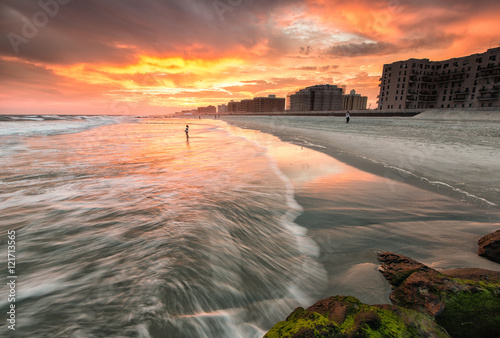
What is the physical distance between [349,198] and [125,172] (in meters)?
9.34

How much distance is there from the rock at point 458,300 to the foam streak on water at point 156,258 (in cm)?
129

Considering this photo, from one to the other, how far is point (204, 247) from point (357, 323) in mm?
2835

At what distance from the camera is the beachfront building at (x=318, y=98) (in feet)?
615

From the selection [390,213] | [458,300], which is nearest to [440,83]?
[390,213]

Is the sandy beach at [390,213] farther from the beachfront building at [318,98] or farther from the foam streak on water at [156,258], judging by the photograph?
the beachfront building at [318,98]

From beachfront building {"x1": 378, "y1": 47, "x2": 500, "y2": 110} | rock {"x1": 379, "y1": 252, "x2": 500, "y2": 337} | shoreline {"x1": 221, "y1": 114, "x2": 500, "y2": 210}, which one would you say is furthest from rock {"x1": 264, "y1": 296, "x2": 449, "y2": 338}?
beachfront building {"x1": 378, "y1": 47, "x2": 500, "y2": 110}

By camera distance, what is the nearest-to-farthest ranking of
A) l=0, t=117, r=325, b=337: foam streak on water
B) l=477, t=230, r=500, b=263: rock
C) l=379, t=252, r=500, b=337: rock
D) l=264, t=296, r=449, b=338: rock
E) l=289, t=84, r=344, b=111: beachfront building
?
l=264, t=296, r=449, b=338: rock → l=379, t=252, r=500, b=337: rock → l=0, t=117, r=325, b=337: foam streak on water → l=477, t=230, r=500, b=263: rock → l=289, t=84, r=344, b=111: beachfront building

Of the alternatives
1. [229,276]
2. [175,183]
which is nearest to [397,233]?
[229,276]

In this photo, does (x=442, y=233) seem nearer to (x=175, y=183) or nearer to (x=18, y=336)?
(x=18, y=336)

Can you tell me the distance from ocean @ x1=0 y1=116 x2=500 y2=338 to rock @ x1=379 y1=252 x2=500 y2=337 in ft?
2.00

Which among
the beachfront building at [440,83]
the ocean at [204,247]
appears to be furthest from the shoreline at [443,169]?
the beachfront building at [440,83]

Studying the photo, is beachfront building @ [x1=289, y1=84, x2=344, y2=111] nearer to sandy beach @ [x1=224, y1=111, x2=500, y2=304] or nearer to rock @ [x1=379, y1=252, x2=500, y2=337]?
sandy beach @ [x1=224, y1=111, x2=500, y2=304]

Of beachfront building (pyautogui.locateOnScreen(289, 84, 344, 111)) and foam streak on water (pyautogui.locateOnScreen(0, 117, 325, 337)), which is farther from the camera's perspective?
beachfront building (pyautogui.locateOnScreen(289, 84, 344, 111))

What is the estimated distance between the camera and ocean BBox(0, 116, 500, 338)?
272 cm
